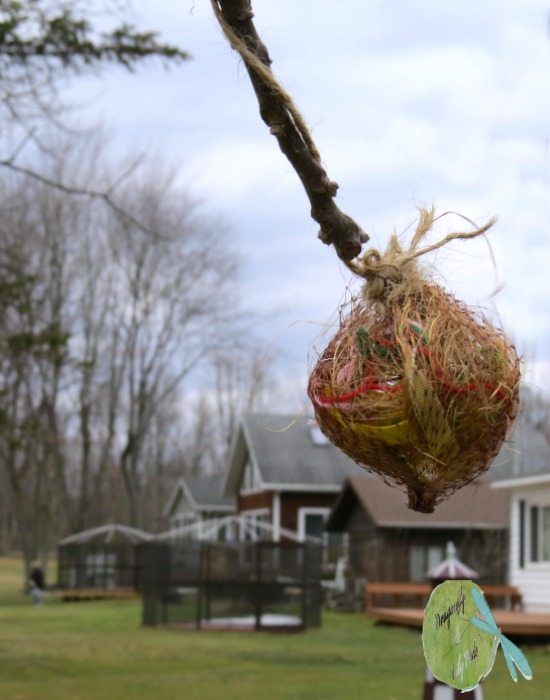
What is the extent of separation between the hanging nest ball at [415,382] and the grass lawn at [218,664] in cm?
1043

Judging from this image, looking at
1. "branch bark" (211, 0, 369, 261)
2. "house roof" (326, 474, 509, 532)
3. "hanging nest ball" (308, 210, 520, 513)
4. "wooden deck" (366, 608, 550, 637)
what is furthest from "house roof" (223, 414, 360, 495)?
"branch bark" (211, 0, 369, 261)

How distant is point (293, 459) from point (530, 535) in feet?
44.1

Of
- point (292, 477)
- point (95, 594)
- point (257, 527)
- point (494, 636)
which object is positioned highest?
point (494, 636)

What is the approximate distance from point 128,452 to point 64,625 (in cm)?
2041

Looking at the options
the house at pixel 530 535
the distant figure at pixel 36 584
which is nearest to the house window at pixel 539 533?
the house at pixel 530 535

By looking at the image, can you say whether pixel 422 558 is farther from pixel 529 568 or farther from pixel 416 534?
pixel 529 568

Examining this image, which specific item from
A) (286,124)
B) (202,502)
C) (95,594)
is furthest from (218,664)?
(202,502)

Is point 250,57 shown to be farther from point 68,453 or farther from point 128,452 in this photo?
point 68,453

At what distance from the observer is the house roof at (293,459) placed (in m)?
34.3

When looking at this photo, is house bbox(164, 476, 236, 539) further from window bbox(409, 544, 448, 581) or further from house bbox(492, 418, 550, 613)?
house bbox(492, 418, 550, 613)

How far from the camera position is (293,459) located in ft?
116

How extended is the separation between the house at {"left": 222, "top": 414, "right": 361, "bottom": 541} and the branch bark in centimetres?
3110

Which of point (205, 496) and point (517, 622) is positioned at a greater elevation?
point (205, 496)

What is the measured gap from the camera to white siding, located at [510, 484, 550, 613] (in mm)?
22000
